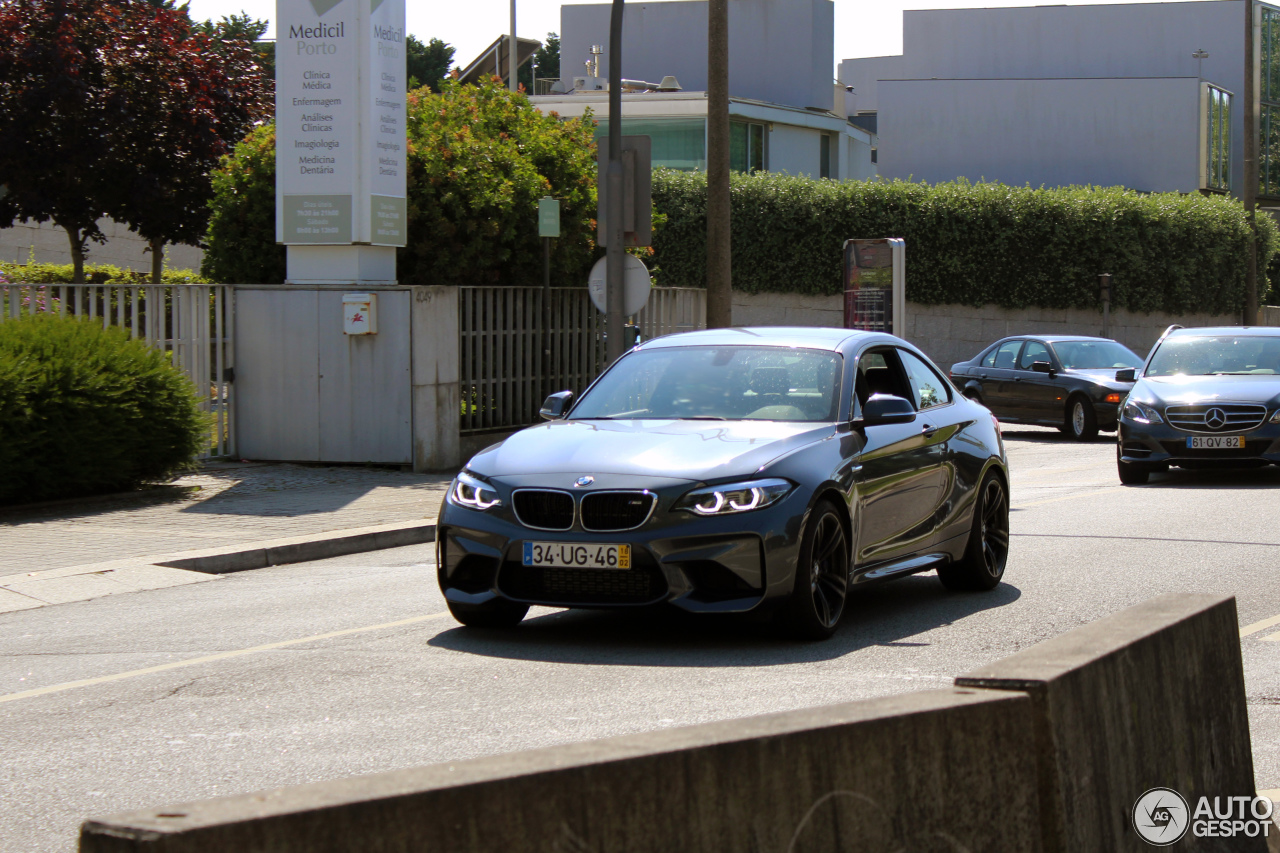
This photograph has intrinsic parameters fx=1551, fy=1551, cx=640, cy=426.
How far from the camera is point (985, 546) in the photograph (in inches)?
349

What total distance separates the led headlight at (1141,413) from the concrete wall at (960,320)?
22165mm

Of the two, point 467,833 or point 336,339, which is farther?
point 336,339

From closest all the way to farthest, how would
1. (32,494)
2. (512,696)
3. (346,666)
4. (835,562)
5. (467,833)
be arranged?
1. (467,833)
2. (512,696)
3. (346,666)
4. (835,562)
5. (32,494)

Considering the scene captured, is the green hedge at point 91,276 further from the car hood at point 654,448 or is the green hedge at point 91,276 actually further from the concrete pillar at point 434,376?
the car hood at point 654,448

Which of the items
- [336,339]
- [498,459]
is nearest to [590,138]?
[336,339]

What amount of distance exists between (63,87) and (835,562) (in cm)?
1915

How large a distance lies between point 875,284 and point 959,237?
1775 cm

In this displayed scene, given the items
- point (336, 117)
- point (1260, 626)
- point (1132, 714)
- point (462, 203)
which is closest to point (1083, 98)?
point (462, 203)

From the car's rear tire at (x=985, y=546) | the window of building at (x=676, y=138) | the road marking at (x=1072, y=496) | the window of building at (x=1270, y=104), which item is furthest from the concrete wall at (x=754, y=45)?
the car's rear tire at (x=985, y=546)

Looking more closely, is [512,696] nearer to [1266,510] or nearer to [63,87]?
[1266,510]

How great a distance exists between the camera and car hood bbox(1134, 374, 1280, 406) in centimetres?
1514

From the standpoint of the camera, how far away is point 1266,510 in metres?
12.9

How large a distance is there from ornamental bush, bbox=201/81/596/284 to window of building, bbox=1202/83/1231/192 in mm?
38333

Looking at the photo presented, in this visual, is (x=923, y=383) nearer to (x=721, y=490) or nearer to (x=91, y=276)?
(x=721, y=490)
